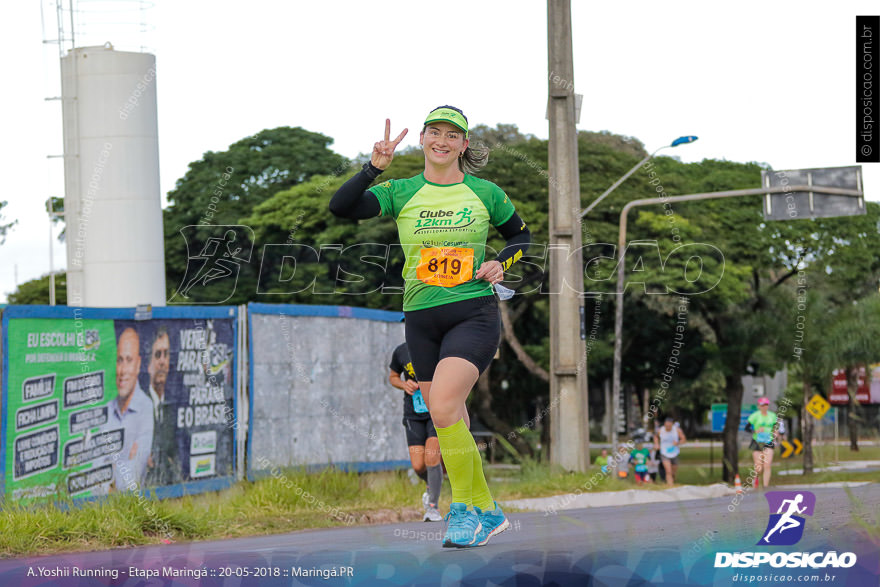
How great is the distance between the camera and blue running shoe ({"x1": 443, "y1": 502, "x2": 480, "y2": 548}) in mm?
5219

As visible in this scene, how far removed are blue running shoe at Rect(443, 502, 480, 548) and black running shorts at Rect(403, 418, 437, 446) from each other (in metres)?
4.03

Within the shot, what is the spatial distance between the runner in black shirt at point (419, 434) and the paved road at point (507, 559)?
1.26m

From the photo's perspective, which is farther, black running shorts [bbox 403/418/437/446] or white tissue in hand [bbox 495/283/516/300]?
black running shorts [bbox 403/418/437/446]

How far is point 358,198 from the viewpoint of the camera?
520cm

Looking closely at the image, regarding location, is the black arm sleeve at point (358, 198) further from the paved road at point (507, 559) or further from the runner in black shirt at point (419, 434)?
the runner in black shirt at point (419, 434)

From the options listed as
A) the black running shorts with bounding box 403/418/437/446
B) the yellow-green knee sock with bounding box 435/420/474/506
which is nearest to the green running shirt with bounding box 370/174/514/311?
the yellow-green knee sock with bounding box 435/420/474/506

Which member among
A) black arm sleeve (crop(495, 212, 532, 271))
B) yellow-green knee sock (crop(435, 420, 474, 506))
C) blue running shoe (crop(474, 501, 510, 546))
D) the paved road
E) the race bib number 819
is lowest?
the paved road

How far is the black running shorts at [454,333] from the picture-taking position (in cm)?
521

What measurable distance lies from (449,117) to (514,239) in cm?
71

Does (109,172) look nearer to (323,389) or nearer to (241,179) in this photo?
(323,389)

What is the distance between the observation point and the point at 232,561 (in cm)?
577

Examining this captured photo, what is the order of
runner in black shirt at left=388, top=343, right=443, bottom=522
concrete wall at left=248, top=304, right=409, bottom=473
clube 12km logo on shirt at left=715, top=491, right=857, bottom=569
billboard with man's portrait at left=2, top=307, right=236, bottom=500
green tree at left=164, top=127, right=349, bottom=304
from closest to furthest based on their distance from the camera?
1. clube 12km logo on shirt at left=715, top=491, right=857, bottom=569
2. runner in black shirt at left=388, top=343, right=443, bottom=522
3. billboard with man's portrait at left=2, top=307, right=236, bottom=500
4. concrete wall at left=248, top=304, right=409, bottom=473
5. green tree at left=164, top=127, right=349, bottom=304

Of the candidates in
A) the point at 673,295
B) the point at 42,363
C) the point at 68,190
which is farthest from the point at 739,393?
the point at 42,363

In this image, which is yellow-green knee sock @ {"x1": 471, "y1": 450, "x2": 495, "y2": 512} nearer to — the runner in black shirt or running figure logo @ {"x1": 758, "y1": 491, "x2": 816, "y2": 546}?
running figure logo @ {"x1": 758, "y1": 491, "x2": 816, "y2": 546}
